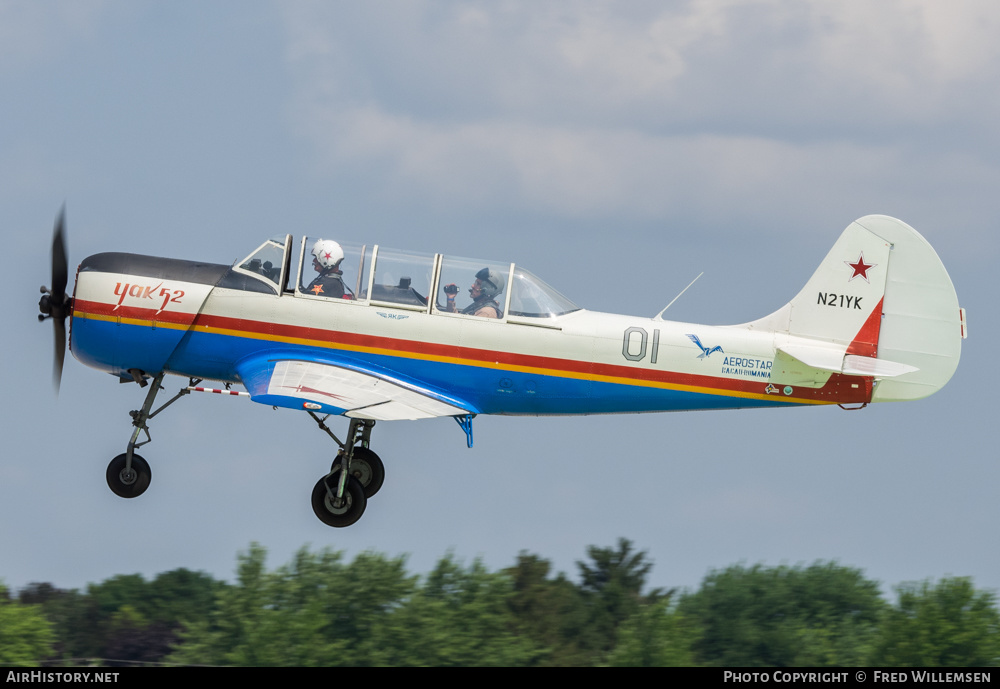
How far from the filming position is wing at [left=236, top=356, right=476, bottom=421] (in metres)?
13.9

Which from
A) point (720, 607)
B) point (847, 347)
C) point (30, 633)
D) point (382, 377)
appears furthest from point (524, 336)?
point (720, 607)

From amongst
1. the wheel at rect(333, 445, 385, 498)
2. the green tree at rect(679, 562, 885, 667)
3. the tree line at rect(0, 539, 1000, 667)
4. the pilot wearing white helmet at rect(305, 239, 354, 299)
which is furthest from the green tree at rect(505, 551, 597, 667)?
the pilot wearing white helmet at rect(305, 239, 354, 299)

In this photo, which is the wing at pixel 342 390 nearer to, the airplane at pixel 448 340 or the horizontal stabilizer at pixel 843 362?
the airplane at pixel 448 340

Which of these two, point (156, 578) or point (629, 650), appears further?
point (156, 578)

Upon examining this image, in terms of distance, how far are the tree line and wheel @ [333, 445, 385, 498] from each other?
23.1 m

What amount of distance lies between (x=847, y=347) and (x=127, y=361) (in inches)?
339

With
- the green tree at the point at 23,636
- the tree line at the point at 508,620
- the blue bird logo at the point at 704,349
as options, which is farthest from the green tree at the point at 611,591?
the blue bird logo at the point at 704,349

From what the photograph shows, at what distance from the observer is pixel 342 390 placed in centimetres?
1442

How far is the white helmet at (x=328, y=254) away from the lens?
49.7 feet

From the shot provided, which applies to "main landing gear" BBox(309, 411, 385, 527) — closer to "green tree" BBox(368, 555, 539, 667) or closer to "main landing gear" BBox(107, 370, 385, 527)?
"main landing gear" BBox(107, 370, 385, 527)
